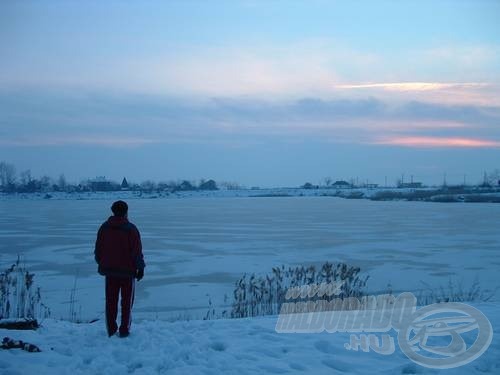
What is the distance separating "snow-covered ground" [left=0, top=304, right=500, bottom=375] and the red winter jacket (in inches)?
23.9

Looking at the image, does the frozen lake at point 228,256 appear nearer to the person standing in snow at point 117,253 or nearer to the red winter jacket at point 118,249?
the person standing in snow at point 117,253

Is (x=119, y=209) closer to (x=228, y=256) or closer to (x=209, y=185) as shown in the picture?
(x=228, y=256)

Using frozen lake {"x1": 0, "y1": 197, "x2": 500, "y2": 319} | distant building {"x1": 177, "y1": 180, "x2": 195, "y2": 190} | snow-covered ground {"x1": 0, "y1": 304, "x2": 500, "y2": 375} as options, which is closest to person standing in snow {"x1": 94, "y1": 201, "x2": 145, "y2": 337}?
snow-covered ground {"x1": 0, "y1": 304, "x2": 500, "y2": 375}

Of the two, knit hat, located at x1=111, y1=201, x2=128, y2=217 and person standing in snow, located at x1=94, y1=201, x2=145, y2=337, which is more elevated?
knit hat, located at x1=111, y1=201, x2=128, y2=217

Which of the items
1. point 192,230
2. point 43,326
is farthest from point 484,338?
point 192,230

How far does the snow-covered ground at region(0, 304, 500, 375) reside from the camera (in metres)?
3.71

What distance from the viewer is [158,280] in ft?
32.6

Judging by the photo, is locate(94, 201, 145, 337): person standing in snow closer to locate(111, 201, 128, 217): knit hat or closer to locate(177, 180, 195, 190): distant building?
locate(111, 201, 128, 217): knit hat

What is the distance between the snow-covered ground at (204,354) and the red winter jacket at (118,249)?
607mm

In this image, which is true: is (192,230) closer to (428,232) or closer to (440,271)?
(428,232)

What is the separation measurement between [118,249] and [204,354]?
4.24 feet

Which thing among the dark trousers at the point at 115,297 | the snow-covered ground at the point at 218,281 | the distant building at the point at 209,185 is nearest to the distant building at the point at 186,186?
the distant building at the point at 209,185

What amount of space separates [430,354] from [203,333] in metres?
1.96

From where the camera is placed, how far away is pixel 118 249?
4.59 metres
